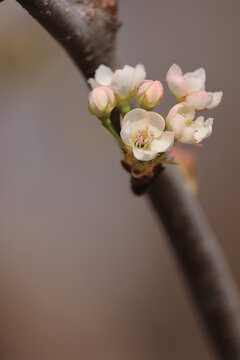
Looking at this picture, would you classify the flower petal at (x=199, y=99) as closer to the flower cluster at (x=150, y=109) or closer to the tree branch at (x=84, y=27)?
the flower cluster at (x=150, y=109)

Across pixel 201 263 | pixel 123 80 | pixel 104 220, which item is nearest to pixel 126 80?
pixel 123 80

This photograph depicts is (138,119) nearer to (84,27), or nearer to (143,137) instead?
(143,137)

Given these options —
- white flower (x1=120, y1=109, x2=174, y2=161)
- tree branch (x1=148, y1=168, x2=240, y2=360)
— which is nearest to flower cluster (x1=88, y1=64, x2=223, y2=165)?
white flower (x1=120, y1=109, x2=174, y2=161)

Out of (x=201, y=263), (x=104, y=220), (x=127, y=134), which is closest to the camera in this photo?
(x=127, y=134)

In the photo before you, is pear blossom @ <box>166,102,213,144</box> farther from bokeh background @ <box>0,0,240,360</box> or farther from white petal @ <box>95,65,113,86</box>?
bokeh background @ <box>0,0,240,360</box>

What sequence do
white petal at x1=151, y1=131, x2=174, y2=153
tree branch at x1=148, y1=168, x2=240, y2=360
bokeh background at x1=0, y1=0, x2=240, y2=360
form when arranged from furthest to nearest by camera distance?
bokeh background at x1=0, y1=0, x2=240, y2=360, tree branch at x1=148, y1=168, x2=240, y2=360, white petal at x1=151, y1=131, x2=174, y2=153

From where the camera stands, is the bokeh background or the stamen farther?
the bokeh background

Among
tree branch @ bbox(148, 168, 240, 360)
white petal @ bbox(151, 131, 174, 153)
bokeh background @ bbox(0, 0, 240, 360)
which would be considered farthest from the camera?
bokeh background @ bbox(0, 0, 240, 360)
